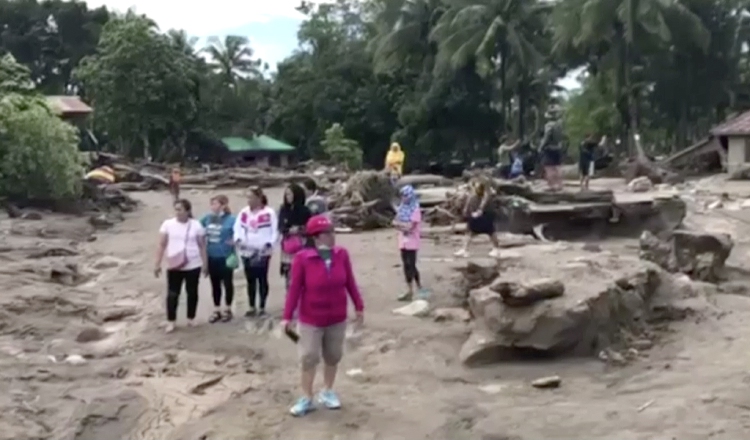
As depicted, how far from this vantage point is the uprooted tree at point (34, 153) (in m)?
25.5

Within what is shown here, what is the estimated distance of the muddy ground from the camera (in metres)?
7.57

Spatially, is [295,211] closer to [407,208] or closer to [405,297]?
[407,208]

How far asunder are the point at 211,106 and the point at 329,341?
180 feet

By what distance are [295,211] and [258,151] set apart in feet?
167

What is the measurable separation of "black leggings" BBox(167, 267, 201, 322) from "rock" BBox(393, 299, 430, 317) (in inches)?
90.3

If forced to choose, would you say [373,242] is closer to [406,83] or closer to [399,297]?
[399,297]

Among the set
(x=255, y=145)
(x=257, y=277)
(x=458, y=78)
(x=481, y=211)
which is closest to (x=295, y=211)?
(x=257, y=277)

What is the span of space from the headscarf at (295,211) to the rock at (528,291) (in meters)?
2.31

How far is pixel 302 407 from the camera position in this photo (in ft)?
25.6

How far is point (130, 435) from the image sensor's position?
26.1 feet

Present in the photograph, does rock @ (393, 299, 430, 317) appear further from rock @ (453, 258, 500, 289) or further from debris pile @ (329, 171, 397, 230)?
debris pile @ (329, 171, 397, 230)

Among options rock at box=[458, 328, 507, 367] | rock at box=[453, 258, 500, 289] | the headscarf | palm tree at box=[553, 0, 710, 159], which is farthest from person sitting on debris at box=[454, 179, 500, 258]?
palm tree at box=[553, 0, 710, 159]

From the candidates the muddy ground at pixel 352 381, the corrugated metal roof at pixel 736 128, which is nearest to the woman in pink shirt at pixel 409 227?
the muddy ground at pixel 352 381

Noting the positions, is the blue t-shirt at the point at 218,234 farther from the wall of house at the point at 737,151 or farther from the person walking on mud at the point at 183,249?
the wall of house at the point at 737,151
